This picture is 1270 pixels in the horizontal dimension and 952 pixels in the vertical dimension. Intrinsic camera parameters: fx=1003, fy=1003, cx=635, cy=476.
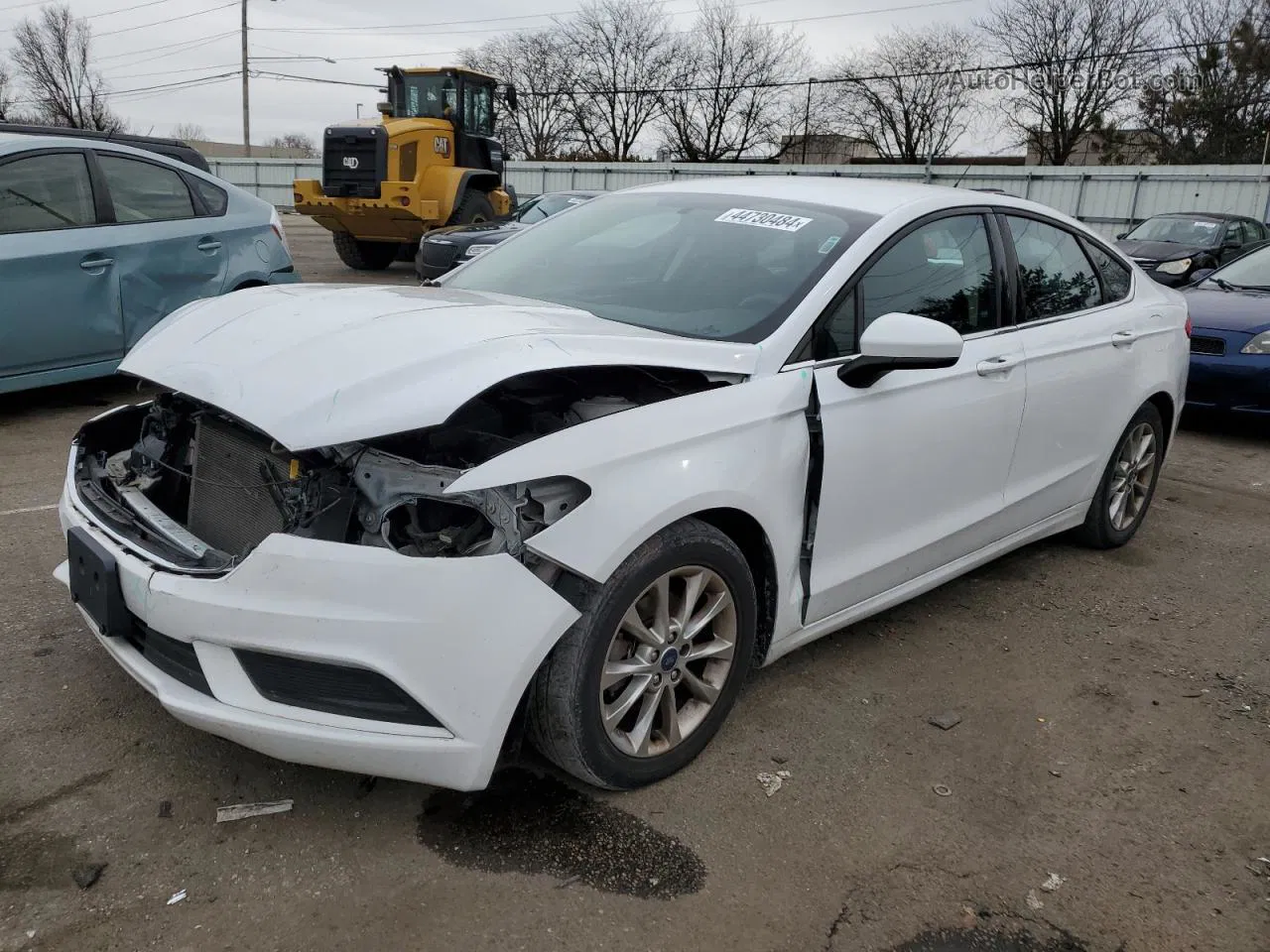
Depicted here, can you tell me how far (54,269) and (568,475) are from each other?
4.90 m

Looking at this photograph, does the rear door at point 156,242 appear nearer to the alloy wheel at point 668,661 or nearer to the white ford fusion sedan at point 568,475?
the white ford fusion sedan at point 568,475

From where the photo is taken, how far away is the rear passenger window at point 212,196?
677 centimetres

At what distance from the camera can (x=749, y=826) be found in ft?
8.34

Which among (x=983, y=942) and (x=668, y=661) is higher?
(x=668, y=661)

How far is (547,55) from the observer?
1955 inches

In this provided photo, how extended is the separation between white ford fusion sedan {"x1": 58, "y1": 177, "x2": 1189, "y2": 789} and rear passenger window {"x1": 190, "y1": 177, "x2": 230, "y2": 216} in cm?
387

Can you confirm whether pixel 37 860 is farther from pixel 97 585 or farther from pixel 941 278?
pixel 941 278

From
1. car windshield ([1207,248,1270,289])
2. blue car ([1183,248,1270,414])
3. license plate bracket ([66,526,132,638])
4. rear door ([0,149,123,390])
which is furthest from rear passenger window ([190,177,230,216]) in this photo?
car windshield ([1207,248,1270,289])

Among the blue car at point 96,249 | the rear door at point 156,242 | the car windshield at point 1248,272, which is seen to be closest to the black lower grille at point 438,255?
the blue car at point 96,249

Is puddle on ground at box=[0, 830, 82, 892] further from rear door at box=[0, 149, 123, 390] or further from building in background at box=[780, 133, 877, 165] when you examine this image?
building in background at box=[780, 133, 877, 165]

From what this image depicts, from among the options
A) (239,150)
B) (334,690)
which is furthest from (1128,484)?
(239,150)

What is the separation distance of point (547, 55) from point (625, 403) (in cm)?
5158

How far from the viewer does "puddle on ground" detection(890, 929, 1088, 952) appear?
2174 mm

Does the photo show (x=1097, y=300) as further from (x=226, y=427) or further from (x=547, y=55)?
(x=547, y=55)
